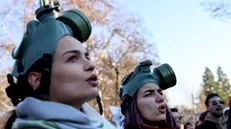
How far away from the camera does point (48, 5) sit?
2537 mm

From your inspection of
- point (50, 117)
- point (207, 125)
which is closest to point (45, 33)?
point (50, 117)

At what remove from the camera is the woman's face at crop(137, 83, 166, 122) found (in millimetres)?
3365

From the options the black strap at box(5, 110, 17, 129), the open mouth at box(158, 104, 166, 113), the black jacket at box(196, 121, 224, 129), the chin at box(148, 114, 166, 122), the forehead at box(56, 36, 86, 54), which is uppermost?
the forehead at box(56, 36, 86, 54)

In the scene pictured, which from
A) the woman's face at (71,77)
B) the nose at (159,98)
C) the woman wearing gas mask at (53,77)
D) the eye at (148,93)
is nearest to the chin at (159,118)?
the nose at (159,98)

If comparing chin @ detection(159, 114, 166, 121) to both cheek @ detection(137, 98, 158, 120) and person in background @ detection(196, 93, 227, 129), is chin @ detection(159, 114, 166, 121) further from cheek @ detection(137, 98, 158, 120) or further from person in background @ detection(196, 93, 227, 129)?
person in background @ detection(196, 93, 227, 129)

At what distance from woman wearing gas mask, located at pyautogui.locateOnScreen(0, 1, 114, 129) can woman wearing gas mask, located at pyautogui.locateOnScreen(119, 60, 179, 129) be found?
3.56 feet

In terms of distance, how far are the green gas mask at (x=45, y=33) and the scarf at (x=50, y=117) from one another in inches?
11.3

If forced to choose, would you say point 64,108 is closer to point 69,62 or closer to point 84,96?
point 84,96

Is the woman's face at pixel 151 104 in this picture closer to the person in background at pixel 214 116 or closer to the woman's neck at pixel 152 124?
the woman's neck at pixel 152 124

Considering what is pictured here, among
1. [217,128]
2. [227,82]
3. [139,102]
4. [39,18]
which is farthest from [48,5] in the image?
[227,82]

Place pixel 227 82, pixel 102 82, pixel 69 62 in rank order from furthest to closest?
pixel 227 82 < pixel 102 82 < pixel 69 62

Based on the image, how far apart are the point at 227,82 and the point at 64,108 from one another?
76.7 metres

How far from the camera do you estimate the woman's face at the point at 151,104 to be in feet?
11.0

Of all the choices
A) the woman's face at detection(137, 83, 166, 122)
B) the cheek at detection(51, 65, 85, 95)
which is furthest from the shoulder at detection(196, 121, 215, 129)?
the cheek at detection(51, 65, 85, 95)
